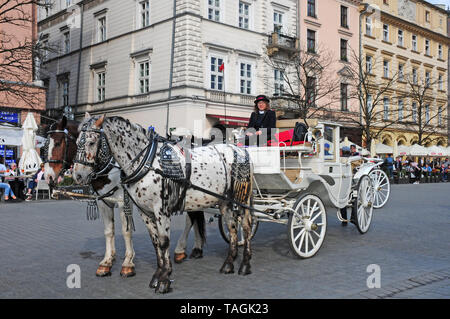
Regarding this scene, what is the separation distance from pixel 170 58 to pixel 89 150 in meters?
22.0

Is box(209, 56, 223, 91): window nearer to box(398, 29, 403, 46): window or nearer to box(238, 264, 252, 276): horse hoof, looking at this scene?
box(238, 264, 252, 276): horse hoof

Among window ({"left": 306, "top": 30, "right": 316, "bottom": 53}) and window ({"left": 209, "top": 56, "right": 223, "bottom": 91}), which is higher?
window ({"left": 306, "top": 30, "right": 316, "bottom": 53})

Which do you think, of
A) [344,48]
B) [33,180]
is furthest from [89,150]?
[344,48]

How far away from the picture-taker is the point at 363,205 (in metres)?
8.59

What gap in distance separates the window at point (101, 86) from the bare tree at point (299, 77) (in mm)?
11289

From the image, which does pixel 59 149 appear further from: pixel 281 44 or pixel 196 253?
pixel 281 44

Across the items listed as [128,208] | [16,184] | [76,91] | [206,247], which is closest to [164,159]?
[128,208]

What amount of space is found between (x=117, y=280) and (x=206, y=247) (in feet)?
7.79

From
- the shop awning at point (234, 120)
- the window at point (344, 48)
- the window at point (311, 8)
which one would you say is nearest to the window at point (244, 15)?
the shop awning at point (234, 120)

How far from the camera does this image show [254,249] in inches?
292

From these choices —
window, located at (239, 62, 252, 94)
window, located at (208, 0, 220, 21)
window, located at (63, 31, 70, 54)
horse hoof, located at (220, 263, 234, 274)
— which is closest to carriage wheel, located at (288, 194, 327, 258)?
horse hoof, located at (220, 263, 234, 274)

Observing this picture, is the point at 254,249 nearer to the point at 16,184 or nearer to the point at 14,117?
the point at 16,184

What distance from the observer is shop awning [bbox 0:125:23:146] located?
17.4 metres

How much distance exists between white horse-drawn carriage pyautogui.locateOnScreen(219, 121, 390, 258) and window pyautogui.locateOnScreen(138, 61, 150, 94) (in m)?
20.9
